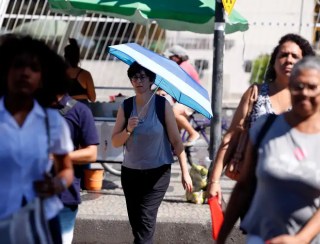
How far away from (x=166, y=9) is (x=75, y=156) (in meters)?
4.93

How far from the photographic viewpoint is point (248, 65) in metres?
14.4

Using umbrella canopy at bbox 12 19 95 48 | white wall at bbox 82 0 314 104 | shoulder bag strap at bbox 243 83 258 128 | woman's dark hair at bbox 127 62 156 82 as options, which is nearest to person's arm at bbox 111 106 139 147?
woman's dark hair at bbox 127 62 156 82

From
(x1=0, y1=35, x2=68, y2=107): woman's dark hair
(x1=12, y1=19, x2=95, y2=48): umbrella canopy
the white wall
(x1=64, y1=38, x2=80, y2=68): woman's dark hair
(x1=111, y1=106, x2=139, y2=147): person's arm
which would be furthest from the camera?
the white wall

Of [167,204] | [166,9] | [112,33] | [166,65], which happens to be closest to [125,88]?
[112,33]

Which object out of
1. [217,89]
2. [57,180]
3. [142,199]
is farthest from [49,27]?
[57,180]

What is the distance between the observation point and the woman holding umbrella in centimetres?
643

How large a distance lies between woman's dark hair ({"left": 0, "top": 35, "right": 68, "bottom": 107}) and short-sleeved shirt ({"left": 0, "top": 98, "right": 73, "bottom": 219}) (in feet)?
0.46

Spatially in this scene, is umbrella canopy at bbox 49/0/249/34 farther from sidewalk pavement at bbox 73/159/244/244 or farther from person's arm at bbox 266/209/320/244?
person's arm at bbox 266/209/320/244

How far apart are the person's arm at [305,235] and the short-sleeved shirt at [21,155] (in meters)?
1.03

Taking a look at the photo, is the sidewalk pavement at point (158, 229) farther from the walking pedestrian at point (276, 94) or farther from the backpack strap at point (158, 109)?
the walking pedestrian at point (276, 94)

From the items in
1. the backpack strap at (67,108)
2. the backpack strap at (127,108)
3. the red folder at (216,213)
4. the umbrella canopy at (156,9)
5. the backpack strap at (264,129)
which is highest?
the umbrella canopy at (156,9)

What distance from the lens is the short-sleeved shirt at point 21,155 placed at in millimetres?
3508

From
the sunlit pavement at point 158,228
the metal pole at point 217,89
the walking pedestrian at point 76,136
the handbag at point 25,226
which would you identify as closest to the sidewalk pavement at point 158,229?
the sunlit pavement at point 158,228

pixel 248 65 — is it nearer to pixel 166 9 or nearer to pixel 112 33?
pixel 112 33
